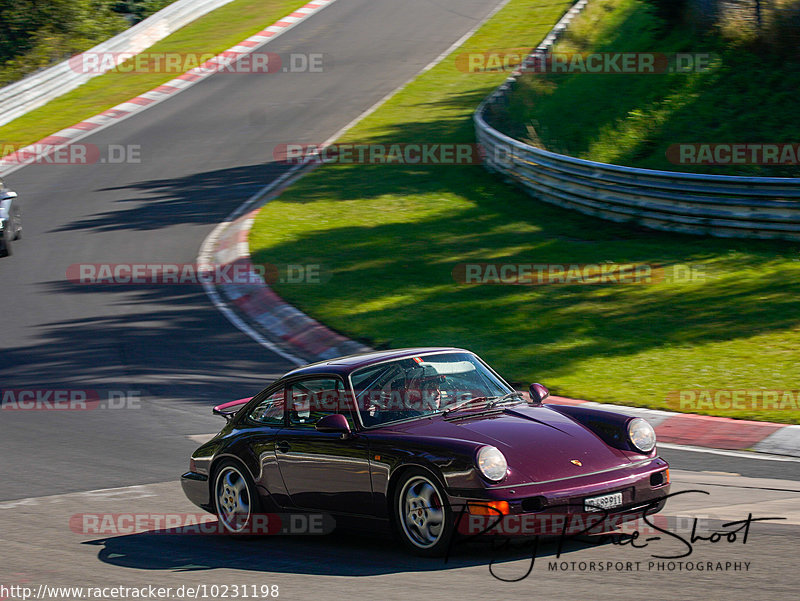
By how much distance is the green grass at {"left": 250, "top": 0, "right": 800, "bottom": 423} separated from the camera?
1229cm

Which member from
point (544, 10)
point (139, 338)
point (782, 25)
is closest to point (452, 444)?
point (139, 338)

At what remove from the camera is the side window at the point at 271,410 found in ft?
25.3

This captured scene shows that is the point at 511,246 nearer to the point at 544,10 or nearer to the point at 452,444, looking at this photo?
the point at 452,444

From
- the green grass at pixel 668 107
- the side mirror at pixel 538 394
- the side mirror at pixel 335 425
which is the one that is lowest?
the green grass at pixel 668 107

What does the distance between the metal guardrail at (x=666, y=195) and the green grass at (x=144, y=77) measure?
17175 millimetres

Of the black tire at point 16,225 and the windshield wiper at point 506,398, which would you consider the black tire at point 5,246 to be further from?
the windshield wiper at point 506,398

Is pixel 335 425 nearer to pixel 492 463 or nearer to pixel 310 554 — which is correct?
pixel 310 554

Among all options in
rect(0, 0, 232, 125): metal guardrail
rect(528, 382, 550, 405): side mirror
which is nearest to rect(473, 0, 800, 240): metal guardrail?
rect(528, 382, 550, 405): side mirror

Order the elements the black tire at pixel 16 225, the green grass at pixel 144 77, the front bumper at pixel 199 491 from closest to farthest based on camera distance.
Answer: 1. the front bumper at pixel 199 491
2. the black tire at pixel 16 225
3. the green grass at pixel 144 77

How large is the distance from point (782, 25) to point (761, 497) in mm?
18289

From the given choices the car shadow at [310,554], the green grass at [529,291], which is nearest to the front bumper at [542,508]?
the car shadow at [310,554]

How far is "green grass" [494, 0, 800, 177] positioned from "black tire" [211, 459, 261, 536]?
48.2 feet

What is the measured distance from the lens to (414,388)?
729 cm

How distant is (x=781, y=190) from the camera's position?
54.3 ft
